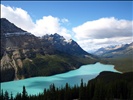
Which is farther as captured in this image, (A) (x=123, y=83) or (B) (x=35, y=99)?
(A) (x=123, y=83)

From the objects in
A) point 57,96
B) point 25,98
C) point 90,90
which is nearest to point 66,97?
point 57,96

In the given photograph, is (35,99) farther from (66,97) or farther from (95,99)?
(95,99)

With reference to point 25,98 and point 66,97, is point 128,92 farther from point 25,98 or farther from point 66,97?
point 25,98

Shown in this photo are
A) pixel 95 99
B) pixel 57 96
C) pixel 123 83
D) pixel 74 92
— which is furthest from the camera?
pixel 123 83

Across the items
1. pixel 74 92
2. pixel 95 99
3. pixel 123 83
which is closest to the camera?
pixel 95 99

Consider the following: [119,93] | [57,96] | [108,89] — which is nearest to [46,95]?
[57,96]

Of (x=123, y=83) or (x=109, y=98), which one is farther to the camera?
(x=123, y=83)

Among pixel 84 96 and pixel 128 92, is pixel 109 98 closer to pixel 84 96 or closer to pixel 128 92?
pixel 84 96

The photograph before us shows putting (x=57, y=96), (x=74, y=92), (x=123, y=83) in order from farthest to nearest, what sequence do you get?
(x=123, y=83)
(x=74, y=92)
(x=57, y=96)
